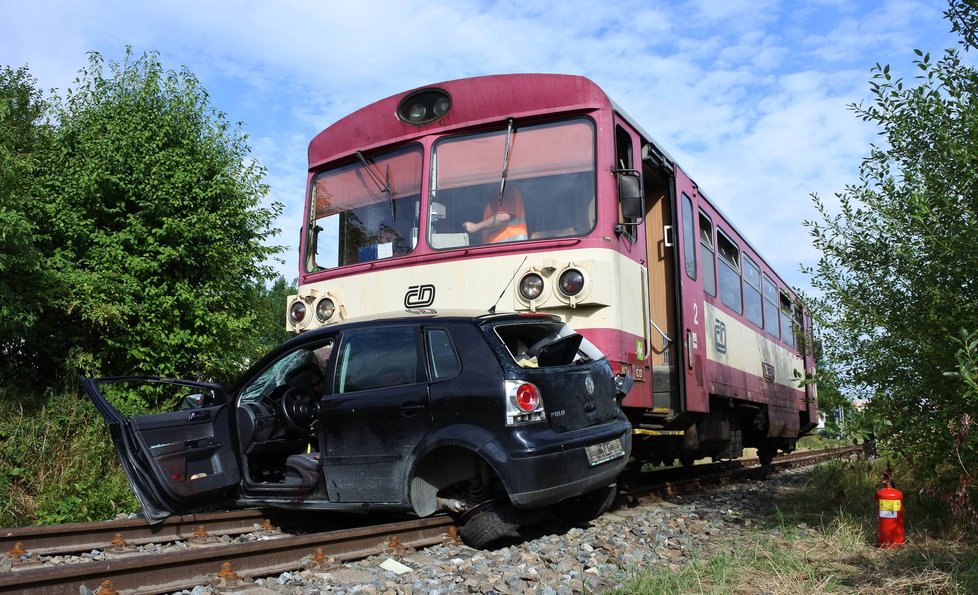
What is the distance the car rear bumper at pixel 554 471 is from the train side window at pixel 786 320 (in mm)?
9075

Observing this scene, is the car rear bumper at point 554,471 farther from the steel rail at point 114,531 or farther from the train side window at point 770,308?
the train side window at point 770,308

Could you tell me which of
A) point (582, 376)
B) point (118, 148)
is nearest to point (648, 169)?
point (582, 376)

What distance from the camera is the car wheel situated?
605 centimetres

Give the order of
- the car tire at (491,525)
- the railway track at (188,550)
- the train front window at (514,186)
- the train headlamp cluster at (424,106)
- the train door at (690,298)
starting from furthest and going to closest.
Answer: the train door at (690,298)
the train headlamp cluster at (424,106)
the train front window at (514,186)
the car tire at (491,525)
the railway track at (188,550)

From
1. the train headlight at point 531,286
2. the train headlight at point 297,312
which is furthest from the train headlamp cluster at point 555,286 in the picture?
the train headlight at point 297,312

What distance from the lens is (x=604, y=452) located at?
550 centimetres

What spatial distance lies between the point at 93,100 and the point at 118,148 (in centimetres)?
116

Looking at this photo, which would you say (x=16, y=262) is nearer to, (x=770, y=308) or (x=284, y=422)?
(x=284, y=422)

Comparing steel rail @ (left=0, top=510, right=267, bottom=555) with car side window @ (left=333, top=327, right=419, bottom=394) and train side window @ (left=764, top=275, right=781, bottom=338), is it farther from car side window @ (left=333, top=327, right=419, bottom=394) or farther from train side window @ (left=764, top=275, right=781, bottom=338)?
train side window @ (left=764, top=275, right=781, bottom=338)

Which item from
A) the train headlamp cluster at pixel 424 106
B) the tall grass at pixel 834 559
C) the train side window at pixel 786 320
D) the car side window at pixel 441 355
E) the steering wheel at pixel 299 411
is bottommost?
the tall grass at pixel 834 559

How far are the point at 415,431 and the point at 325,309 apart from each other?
254cm

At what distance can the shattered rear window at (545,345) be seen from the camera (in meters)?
5.49

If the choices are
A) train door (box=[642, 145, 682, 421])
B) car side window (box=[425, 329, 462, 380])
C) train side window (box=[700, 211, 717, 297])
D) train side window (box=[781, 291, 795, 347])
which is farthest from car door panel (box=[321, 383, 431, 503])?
train side window (box=[781, 291, 795, 347])

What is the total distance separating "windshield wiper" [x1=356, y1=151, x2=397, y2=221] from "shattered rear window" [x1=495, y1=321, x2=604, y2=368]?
1.95 metres
